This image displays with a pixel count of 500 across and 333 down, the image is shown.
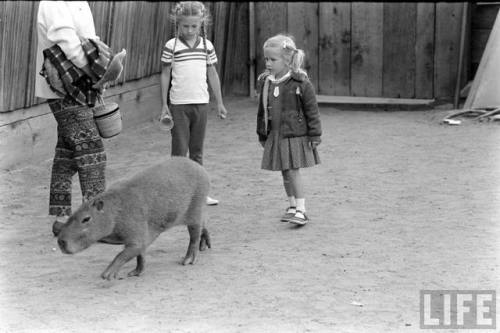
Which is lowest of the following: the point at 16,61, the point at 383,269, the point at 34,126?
the point at 383,269

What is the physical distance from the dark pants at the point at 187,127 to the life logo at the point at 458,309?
2.55 m

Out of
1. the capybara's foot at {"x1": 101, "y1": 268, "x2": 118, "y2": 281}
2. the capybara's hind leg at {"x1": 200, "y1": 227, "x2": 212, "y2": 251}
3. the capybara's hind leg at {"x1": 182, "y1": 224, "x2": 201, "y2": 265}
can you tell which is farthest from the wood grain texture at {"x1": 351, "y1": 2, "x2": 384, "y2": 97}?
the capybara's foot at {"x1": 101, "y1": 268, "x2": 118, "y2": 281}

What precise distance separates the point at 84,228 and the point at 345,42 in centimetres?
699

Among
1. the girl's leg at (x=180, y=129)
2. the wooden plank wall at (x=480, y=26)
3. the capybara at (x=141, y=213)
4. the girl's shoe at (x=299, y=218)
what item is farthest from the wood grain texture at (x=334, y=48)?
the capybara at (x=141, y=213)

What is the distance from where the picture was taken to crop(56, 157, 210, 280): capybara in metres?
5.43

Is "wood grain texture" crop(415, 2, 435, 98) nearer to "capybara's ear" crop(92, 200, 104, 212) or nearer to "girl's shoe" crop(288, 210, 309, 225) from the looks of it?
"girl's shoe" crop(288, 210, 309, 225)

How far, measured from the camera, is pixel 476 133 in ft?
31.9

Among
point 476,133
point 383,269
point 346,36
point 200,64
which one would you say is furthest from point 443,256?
point 346,36

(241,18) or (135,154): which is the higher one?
(241,18)

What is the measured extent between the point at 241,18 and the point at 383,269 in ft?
23.3

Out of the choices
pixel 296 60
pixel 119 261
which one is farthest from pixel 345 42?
pixel 119 261

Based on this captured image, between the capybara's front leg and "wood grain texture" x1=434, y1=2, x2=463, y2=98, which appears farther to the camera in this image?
"wood grain texture" x1=434, y1=2, x2=463, y2=98

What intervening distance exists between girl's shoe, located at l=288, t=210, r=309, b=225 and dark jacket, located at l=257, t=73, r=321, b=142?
513mm

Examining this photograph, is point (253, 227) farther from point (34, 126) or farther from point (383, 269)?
point (34, 126)
